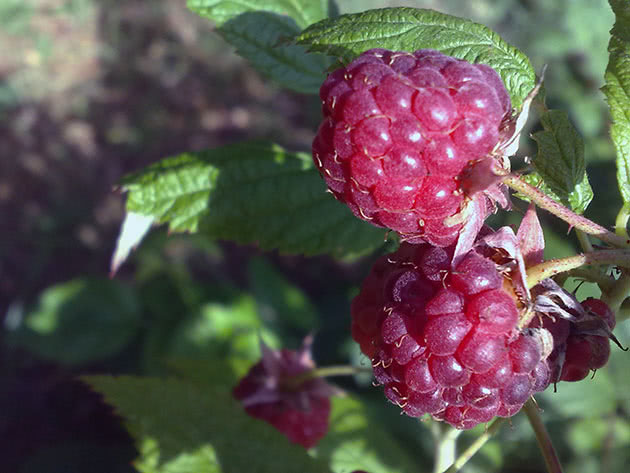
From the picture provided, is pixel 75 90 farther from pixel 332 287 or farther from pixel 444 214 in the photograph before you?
pixel 444 214

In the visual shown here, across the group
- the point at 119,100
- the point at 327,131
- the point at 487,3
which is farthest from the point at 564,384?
the point at 119,100

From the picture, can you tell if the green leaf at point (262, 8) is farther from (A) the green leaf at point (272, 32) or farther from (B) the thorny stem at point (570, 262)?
(B) the thorny stem at point (570, 262)

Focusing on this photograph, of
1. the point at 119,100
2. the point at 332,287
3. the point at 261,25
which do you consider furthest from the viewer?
the point at 119,100

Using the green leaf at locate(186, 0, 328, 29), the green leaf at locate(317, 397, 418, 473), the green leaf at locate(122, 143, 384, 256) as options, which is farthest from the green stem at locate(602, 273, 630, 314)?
the green leaf at locate(317, 397, 418, 473)

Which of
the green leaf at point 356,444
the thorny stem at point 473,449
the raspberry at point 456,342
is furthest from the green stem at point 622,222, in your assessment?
the green leaf at point 356,444

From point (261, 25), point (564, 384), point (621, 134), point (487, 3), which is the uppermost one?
point (261, 25)
